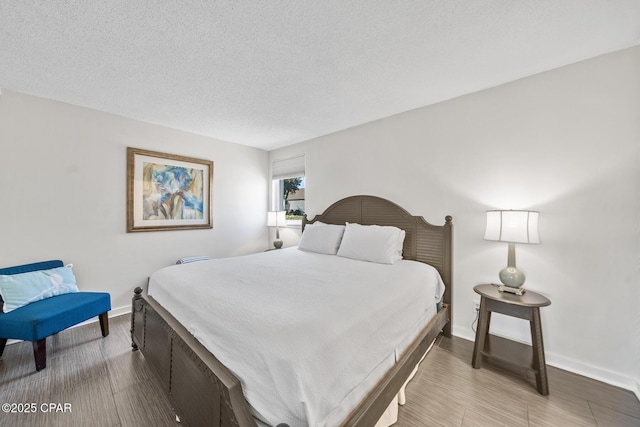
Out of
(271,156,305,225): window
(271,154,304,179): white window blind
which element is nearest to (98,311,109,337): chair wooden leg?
(271,156,305,225): window

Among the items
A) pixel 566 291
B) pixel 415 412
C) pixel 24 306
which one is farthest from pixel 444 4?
pixel 24 306

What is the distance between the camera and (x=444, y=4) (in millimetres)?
1417

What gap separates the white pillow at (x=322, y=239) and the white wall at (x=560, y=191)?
3.33ft

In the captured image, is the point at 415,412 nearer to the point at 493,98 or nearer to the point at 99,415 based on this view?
the point at 99,415

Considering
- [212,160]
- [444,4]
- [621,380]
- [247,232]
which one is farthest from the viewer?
[247,232]

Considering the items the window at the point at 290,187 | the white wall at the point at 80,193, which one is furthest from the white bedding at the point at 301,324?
the window at the point at 290,187

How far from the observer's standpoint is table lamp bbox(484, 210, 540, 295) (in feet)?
6.23

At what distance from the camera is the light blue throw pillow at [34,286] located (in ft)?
6.75

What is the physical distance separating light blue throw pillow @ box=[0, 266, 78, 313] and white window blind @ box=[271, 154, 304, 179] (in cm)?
304

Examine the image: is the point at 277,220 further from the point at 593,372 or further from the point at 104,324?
the point at 593,372

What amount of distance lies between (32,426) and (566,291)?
150 inches

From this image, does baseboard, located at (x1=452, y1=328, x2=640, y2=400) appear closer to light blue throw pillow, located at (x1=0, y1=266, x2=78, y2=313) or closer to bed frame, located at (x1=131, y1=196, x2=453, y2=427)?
Answer: bed frame, located at (x1=131, y1=196, x2=453, y2=427)

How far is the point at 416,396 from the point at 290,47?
264 cm

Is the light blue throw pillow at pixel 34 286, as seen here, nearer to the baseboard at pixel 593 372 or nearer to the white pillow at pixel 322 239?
the white pillow at pixel 322 239
